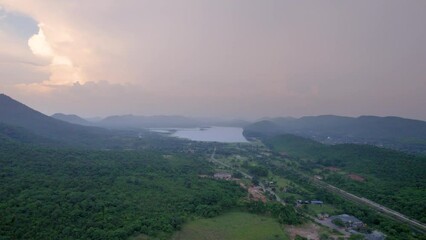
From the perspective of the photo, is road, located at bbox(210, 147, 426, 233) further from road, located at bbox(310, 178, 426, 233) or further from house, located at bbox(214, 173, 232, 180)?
house, located at bbox(214, 173, 232, 180)

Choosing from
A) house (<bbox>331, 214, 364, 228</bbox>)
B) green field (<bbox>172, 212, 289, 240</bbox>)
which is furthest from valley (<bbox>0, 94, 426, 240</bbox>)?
house (<bbox>331, 214, 364, 228</bbox>)

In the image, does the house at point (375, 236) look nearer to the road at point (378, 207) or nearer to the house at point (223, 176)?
the road at point (378, 207)

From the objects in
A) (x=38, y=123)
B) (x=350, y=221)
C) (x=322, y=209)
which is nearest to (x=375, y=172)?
(x=322, y=209)

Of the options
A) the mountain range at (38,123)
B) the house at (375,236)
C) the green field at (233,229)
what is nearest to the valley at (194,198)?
the green field at (233,229)

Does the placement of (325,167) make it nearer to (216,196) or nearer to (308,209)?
(308,209)

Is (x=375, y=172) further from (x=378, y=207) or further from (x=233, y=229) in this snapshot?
(x=233, y=229)

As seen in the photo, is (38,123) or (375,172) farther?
(38,123)
